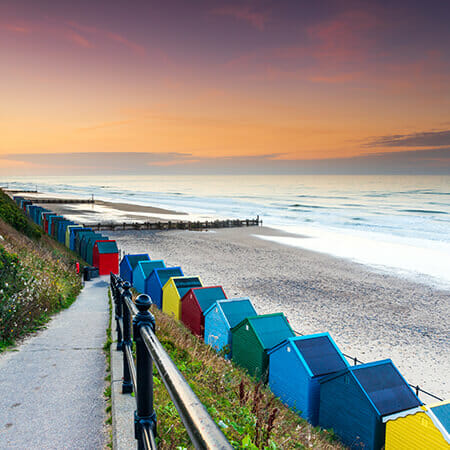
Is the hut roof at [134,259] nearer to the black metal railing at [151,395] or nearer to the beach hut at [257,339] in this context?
the beach hut at [257,339]

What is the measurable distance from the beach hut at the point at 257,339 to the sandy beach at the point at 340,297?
14.9ft

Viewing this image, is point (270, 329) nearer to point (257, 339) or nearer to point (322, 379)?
point (257, 339)

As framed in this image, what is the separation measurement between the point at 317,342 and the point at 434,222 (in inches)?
2253

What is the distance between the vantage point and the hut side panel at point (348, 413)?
681 cm

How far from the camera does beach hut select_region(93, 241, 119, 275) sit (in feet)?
60.6

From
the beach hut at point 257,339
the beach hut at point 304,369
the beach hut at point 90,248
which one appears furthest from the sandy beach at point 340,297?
the beach hut at point 90,248

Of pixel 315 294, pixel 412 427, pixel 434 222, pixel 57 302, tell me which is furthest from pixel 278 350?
pixel 434 222

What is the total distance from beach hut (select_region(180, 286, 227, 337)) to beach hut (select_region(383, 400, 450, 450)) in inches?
238

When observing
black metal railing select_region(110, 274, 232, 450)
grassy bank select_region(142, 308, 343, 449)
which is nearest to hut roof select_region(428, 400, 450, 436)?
grassy bank select_region(142, 308, 343, 449)

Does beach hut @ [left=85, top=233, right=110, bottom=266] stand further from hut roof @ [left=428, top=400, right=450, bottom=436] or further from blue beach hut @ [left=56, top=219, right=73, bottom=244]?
hut roof @ [left=428, top=400, right=450, bottom=436]

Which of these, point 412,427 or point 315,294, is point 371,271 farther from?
point 412,427

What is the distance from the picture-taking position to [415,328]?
15.5m

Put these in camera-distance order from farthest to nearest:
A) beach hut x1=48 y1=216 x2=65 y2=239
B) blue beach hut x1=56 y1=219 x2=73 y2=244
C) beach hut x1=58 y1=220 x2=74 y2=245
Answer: beach hut x1=48 y1=216 x2=65 y2=239, blue beach hut x1=56 y1=219 x2=73 y2=244, beach hut x1=58 y1=220 x2=74 y2=245

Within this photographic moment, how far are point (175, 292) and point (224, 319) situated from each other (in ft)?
9.53
